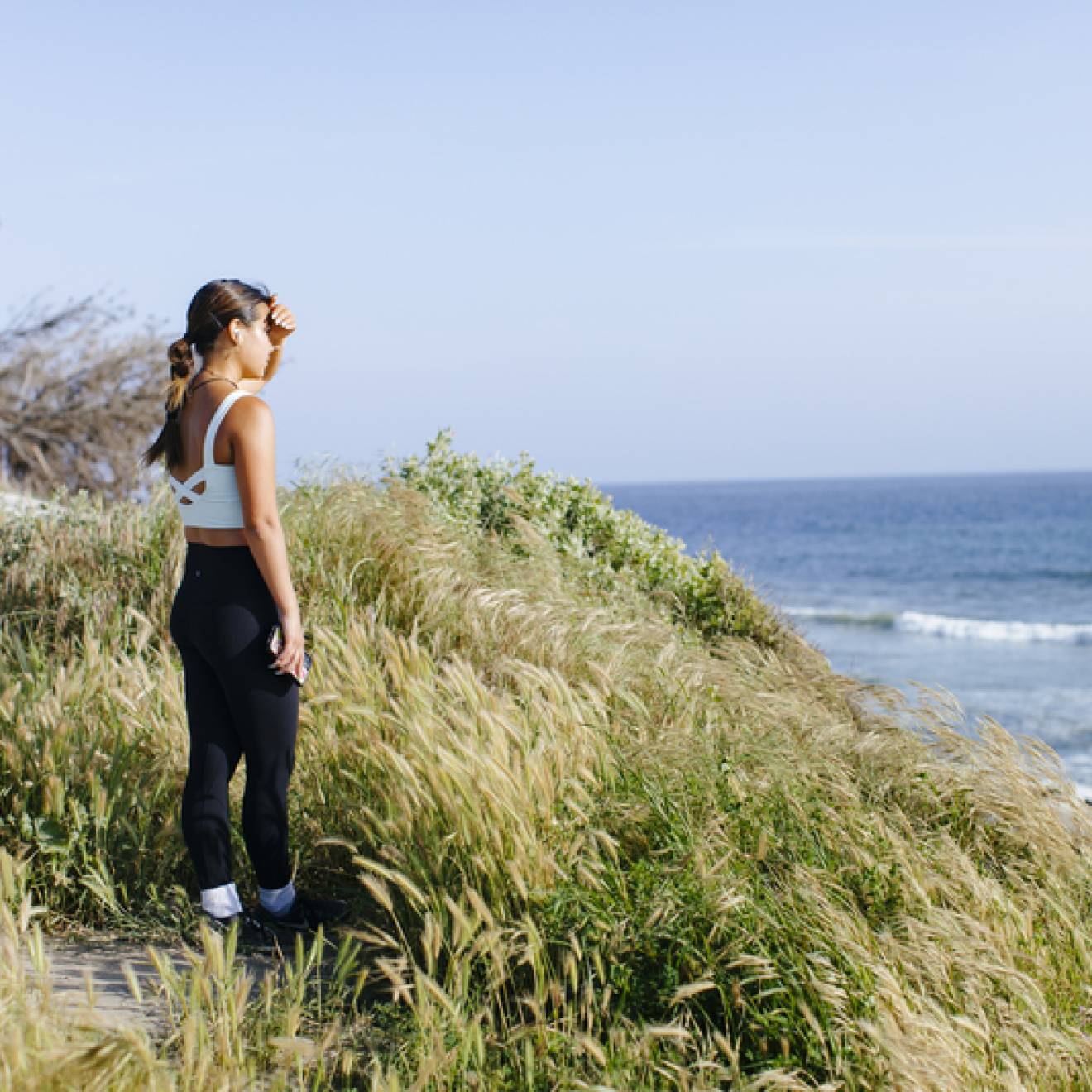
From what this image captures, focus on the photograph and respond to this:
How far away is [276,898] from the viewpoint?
356cm

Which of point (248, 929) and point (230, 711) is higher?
point (230, 711)

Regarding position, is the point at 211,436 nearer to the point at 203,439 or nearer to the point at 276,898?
the point at 203,439

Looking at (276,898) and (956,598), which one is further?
(956,598)

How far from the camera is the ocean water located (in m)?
17.1

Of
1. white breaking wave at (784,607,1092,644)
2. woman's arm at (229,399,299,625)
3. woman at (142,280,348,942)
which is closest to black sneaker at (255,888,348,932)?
woman at (142,280,348,942)

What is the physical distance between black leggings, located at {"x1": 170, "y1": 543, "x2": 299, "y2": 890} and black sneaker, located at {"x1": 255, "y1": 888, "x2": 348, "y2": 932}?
10cm

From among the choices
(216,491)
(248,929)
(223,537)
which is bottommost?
(248,929)

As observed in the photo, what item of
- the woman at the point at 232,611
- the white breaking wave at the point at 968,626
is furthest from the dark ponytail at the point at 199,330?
the white breaking wave at the point at 968,626

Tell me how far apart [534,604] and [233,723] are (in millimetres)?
2336

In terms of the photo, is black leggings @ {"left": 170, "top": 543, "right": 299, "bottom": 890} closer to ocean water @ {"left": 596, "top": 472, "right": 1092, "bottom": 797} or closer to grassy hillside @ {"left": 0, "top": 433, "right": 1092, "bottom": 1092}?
grassy hillside @ {"left": 0, "top": 433, "right": 1092, "bottom": 1092}

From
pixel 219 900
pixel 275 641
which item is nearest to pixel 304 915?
pixel 219 900

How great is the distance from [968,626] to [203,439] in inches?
1035

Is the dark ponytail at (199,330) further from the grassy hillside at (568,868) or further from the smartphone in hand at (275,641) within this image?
the grassy hillside at (568,868)

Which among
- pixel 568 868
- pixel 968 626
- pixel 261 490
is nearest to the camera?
pixel 568 868
